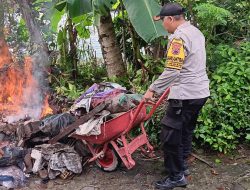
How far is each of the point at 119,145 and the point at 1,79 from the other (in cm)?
300

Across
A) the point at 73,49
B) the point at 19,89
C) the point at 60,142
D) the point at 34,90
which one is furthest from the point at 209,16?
the point at 19,89

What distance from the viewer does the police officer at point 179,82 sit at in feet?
13.3

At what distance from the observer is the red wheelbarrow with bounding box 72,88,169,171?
452 cm

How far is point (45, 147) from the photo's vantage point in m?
5.07

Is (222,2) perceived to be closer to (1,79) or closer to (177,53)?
(177,53)

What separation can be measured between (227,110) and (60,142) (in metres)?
2.36

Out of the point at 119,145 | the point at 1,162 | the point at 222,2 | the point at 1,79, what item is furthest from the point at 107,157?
the point at 222,2

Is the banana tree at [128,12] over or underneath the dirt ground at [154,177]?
over

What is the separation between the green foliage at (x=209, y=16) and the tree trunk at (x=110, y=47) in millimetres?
1498

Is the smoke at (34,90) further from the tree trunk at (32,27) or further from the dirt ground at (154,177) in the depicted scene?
the dirt ground at (154,177)

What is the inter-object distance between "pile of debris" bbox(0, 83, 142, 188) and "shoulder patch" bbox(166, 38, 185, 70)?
975mm

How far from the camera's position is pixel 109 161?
5.03m

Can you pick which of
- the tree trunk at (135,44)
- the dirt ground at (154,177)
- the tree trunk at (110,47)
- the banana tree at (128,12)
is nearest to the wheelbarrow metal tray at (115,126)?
the dirt ground at (154,177)

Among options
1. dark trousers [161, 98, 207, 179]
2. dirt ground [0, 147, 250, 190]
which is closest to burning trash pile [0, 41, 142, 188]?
dirt ground [0, 147, 250, 190]
